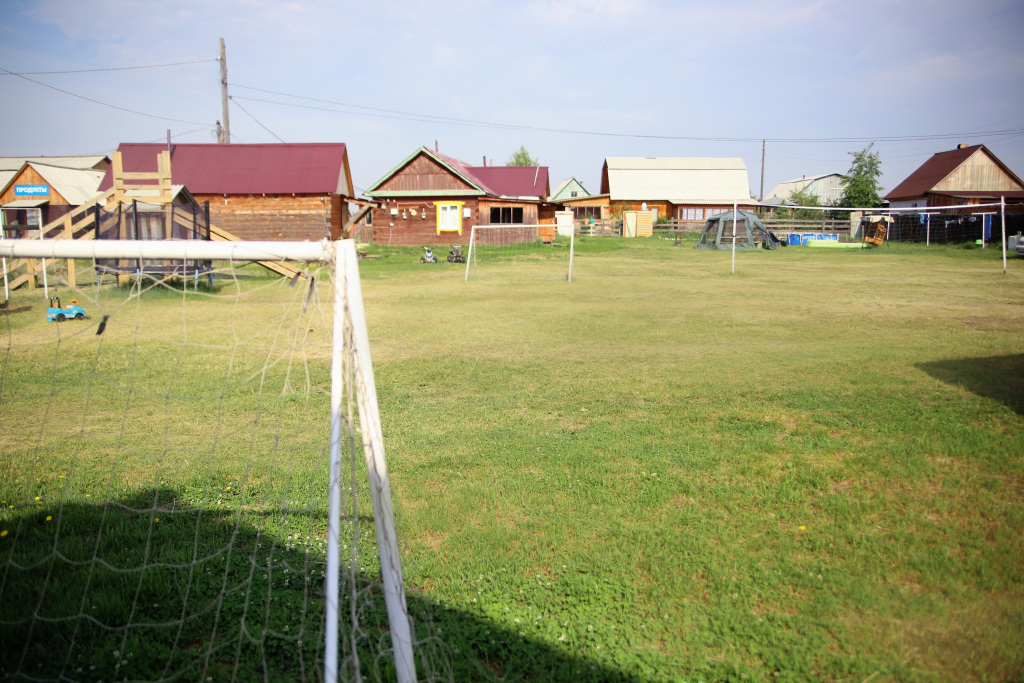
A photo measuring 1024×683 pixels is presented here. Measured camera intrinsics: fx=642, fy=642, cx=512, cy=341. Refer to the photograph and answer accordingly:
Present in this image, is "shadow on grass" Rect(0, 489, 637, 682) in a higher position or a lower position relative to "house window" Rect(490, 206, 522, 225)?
lower

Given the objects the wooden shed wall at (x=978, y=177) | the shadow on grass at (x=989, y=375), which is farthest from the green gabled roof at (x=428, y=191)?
the wooden shed wall at (x=978, y=177)

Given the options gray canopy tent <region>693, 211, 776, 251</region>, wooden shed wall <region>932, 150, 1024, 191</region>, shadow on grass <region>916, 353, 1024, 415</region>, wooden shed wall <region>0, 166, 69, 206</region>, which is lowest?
shadow on grass <region>916, 353, 1024, 415</region>

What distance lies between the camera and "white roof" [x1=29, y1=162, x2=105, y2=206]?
29.8 meters

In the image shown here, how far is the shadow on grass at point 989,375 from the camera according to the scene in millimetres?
6164

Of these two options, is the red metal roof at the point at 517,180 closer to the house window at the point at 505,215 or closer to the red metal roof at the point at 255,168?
the house window at the point at 505,215

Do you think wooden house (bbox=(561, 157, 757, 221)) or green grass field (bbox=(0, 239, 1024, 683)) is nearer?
green grass field (bbox=(0, 239, 1024, 683))

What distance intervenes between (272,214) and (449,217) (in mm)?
8490

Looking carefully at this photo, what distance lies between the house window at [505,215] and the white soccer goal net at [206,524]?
29131 mm

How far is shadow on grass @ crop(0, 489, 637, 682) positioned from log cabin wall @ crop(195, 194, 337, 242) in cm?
2799

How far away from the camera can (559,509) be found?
13.7 feet

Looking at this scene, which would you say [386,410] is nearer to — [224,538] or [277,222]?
[224,538]

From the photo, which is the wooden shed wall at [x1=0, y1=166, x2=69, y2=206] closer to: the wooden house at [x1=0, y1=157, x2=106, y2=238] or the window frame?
the wooden house at [x1=0, y1=157, x2=106, y2=238]

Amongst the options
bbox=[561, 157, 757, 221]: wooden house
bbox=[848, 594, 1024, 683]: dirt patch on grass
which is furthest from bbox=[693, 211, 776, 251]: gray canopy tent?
bbox=[848, 594, 1024, 683]: dirt patch on grass

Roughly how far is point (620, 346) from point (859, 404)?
11.8 ft
